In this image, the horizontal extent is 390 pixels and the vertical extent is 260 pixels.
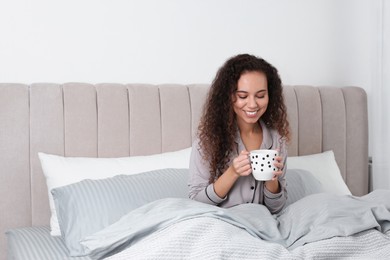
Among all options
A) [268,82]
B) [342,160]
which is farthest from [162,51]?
[342,160]

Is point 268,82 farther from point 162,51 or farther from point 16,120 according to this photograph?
point 16,120

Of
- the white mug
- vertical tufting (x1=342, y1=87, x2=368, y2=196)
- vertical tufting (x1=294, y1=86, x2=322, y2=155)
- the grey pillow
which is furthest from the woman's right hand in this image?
vertical tufting (x1=342, y1=87, x2=368, y2=196)

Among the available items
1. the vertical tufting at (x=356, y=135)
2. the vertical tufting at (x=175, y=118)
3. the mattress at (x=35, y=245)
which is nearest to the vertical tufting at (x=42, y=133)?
the mattress at (x=35, y=245)

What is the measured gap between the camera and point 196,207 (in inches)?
66.4

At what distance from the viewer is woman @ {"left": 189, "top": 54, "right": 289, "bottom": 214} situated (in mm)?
2072

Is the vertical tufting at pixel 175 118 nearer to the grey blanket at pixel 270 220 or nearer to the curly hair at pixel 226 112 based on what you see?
the curly hair at pixel 226 112

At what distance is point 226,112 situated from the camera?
7.02 ft

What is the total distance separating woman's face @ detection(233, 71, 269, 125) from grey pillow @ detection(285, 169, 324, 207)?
419 millimetres

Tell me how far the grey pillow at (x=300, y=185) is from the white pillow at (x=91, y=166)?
0.42 m

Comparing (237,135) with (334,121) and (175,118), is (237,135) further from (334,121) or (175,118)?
(334,121)

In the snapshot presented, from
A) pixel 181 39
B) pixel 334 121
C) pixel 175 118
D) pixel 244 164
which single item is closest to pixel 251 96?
pixel 244 164

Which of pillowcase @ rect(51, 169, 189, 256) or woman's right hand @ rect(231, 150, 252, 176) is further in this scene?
pillowcase @ rect(51, 169, 189, 256)

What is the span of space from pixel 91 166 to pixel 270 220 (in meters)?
0.84

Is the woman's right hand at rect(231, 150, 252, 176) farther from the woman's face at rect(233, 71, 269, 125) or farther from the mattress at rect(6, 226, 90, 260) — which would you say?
the mattress at rect(6, 226, 90, 260)
